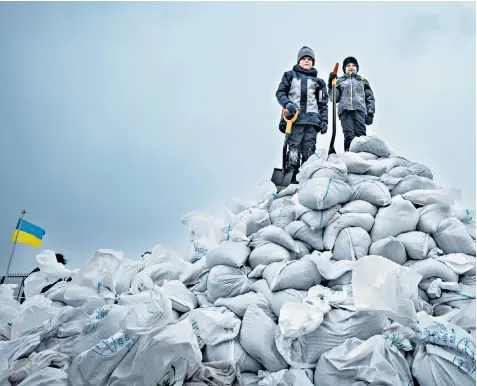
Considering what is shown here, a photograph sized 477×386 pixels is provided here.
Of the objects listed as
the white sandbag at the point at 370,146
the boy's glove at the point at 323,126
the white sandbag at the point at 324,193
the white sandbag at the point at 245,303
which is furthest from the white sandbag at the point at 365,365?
the boy's glove at the point at 323,126

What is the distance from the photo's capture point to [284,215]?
2777mm

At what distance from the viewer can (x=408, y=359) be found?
5.30 ft

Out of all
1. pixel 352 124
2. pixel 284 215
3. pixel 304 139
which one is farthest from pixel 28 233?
pixel 352 124

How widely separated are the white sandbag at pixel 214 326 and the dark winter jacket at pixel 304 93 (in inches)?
96.8

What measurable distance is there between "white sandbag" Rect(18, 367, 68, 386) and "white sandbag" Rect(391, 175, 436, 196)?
2387 mm

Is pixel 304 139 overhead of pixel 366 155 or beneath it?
overhead

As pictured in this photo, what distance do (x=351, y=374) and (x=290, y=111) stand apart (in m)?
2.69

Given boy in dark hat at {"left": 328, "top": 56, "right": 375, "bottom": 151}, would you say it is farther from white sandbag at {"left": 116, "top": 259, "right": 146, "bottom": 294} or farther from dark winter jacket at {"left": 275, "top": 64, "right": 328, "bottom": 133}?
white sandbag at {"left": 116, "top": 259, "right": 146, "bottom": 294}

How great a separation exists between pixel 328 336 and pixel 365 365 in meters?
0.21

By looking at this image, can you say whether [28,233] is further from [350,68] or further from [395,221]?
[395,221]

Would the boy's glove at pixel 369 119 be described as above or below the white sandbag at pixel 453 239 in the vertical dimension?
above

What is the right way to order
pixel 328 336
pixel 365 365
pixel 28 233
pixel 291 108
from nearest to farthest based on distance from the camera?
pixel 365 365
pixel 328 336
pixel 291 108
pixel 28 233

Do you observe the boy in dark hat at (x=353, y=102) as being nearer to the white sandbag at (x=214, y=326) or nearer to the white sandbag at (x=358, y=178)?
the white sandbag at (x=358, y=178)

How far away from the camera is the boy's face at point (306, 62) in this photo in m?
4.03
